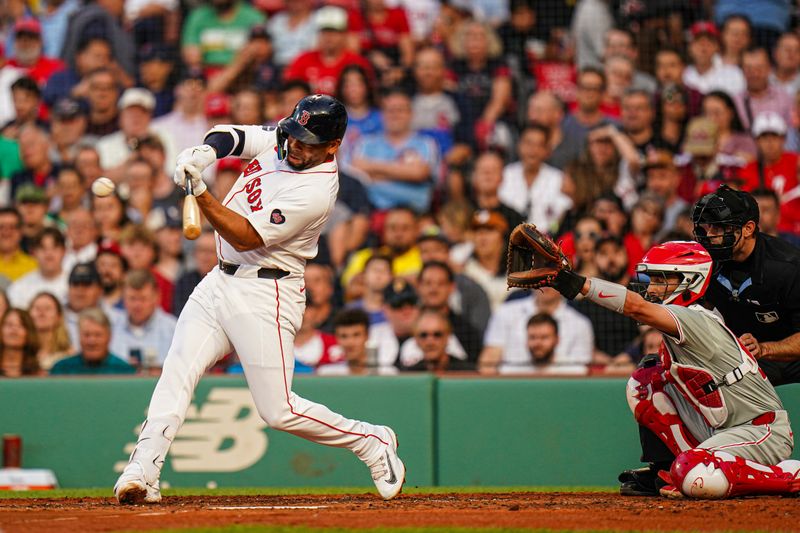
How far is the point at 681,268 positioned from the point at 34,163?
281 inches

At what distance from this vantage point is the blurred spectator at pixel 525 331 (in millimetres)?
8555

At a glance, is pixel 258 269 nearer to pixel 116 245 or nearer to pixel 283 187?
pixel 283 187

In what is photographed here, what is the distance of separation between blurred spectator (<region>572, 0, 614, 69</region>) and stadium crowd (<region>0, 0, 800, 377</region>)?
2 centimetres

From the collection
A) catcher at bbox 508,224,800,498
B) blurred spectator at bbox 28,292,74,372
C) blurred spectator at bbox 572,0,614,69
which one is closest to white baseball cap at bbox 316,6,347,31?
blurred spectator at bbox 572,0,614,69

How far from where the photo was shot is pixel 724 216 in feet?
18.7

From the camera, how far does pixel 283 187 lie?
17.9 feet

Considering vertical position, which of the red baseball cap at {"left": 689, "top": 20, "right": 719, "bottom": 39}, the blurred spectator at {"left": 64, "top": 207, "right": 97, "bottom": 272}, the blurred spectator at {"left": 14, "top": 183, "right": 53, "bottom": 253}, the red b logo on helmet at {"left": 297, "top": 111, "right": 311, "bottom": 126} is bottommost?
the blurred spectator at {"left": 64, "top": 207, "right": 97, "bottom": 272}

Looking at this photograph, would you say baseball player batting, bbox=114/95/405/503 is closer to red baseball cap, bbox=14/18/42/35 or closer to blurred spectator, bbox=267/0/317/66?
blurred spectator, bbox=267/0/317/66

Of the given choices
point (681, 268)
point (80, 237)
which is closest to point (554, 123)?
point (80, 237)

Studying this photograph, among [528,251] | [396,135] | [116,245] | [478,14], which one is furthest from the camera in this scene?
[478,14]

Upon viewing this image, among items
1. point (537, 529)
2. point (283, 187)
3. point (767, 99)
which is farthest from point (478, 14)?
point (537, 529)

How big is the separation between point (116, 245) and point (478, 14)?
4052 millimetres

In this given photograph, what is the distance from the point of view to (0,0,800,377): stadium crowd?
8.73 m

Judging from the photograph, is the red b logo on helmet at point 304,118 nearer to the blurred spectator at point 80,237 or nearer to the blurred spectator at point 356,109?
the blurred spectator at point 80,237
